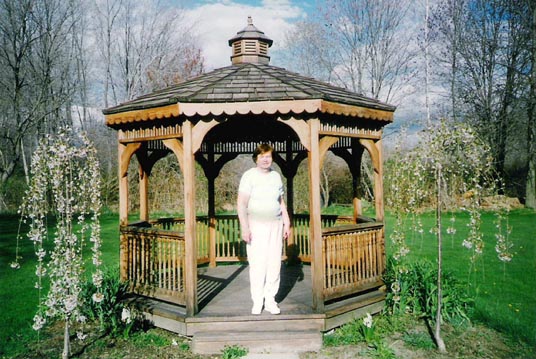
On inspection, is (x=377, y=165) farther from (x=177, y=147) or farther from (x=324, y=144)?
(x=177, y=147)

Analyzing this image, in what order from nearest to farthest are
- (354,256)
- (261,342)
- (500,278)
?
(261,342)
(354,256)
(500,278)

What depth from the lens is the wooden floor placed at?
5023 mm

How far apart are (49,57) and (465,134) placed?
Result: 21177 mm

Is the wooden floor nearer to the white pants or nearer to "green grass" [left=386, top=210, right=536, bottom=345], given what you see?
the white pants

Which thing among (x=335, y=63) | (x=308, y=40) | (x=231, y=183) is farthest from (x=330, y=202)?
(x=308, y=40)

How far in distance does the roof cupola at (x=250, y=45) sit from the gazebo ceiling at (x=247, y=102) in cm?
88

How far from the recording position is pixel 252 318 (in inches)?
204

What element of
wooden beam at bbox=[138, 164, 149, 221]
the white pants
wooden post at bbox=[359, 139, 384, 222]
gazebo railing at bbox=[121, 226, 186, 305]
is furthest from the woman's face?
wooden beam at bbox=[138, 164, 149, 221]

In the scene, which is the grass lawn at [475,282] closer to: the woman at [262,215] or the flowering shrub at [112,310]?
the flowering shrub at [112,310]

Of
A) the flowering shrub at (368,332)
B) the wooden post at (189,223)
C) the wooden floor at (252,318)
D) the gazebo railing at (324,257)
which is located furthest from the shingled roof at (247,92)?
the flowering shrub at (368,332)

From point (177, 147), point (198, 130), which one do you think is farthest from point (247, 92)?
point (177, 147)

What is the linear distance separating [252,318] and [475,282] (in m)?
5.25

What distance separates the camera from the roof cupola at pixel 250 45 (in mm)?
7594

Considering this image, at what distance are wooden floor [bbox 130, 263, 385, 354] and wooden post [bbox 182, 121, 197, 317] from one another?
9.8 inches
